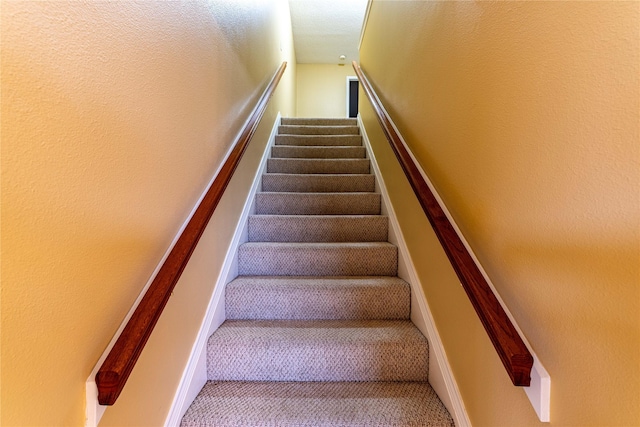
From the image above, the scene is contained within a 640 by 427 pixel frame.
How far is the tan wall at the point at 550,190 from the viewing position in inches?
19.8

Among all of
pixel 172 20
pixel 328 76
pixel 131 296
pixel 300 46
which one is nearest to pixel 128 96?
pixel 172 20

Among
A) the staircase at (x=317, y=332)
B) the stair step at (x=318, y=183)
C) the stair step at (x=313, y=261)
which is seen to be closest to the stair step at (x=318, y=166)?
the stair step at (x=318, y=183)

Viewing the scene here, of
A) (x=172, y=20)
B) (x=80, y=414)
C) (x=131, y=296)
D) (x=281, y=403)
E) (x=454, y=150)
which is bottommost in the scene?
(x=281, y=403)

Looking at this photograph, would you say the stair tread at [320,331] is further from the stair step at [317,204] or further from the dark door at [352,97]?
the dark door at [352,97]

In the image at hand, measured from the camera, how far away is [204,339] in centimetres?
125

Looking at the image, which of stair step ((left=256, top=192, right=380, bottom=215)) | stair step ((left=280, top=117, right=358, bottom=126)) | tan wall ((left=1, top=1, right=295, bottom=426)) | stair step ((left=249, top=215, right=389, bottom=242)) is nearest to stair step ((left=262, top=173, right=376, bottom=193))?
stair step ((left=256, top=192, right=380, bottom=215))

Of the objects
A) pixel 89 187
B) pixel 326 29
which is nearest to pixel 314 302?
pixel 89 187

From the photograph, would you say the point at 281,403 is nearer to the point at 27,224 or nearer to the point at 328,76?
the point at 27,224

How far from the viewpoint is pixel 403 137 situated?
5.34ft

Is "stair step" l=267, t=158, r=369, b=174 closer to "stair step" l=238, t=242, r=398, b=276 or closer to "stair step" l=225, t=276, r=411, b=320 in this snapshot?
"stair step" l=238, t=242, r=398, b=276

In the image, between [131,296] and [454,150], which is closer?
[131,296]

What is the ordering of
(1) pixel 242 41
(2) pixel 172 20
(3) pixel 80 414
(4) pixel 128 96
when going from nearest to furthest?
(3) pixel 80 414 → (4) pixel 128 96 → (2) pixel 172 20 → (1) pixel 242 41

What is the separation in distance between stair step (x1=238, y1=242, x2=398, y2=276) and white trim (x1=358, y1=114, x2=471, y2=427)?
0.12 m

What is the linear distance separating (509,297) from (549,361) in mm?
152
